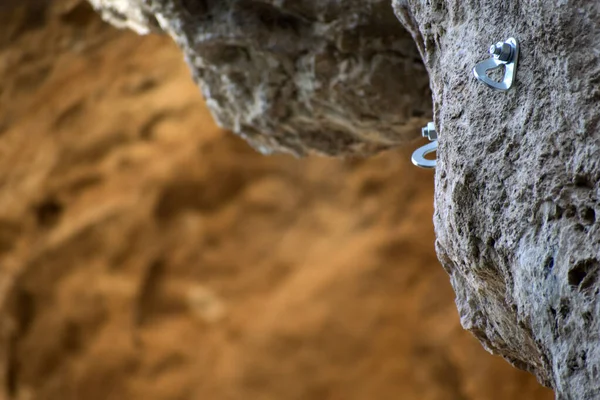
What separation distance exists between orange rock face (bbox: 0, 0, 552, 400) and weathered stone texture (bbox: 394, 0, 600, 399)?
1.60 metres

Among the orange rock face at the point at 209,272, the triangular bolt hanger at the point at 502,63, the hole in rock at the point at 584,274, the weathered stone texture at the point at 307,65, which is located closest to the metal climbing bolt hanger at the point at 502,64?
the triangular bolt hanger at the point at 502,63

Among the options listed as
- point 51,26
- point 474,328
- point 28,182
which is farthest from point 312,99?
point 28,182

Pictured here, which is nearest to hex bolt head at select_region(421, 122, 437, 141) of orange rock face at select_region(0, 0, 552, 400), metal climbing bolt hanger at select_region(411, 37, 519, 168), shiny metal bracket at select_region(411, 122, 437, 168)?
shiny metal bracket at select_region(411, 122, 437, 168)

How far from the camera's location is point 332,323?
2572mm

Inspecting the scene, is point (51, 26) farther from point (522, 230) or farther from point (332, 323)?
point (522, 230)

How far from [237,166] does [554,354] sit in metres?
2.00

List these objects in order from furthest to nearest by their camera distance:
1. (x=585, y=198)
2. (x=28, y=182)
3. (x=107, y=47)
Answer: (x=28, y=182) < (x=107, y=47) < (x=585, y=198)

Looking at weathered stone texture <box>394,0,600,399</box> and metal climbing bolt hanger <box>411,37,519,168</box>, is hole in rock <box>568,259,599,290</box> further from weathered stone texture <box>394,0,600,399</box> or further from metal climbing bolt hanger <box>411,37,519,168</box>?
metal climbing bolt hanger <box>411,37,519,168</box>

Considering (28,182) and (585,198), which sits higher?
(585,198)

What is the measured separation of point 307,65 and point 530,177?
0.51 meters

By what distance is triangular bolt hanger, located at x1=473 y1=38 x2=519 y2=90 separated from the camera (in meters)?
0.62

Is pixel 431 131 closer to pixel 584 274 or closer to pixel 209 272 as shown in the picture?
pixel 584 274

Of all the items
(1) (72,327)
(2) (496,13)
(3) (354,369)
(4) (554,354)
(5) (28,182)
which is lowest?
(3) (354,369)

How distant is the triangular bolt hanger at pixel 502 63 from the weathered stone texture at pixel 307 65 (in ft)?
1.21
